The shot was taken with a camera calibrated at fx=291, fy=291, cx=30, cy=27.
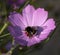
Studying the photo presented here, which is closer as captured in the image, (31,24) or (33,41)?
(33,41)

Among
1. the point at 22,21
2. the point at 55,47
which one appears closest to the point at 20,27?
the point at 22,21

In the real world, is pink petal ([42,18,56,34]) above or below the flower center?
above

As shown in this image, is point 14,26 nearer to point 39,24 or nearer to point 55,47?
point 39,24

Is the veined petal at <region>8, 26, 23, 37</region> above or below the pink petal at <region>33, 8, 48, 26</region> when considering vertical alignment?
below

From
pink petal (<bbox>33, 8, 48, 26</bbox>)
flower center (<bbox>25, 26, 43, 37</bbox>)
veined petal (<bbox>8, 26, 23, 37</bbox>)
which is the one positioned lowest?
flower center (<bbox>25, 26, 43, 37</bbox>)
